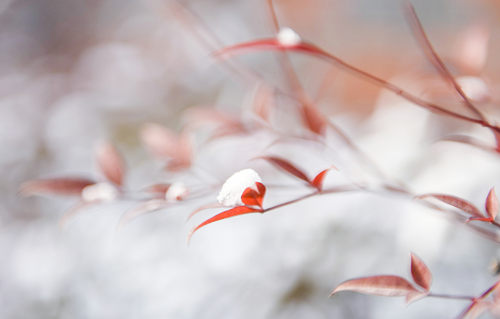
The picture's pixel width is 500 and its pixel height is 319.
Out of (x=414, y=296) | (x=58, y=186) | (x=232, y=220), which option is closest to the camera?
(x=414, y=296)

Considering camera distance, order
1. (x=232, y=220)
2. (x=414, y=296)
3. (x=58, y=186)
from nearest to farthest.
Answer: (x=414, y=296) → (x=58, y=186) → (x=232, y=220)

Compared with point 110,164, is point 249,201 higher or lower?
lower

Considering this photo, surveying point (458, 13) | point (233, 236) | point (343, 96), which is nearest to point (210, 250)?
point (233, 236)

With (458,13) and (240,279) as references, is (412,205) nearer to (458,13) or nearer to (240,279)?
(240,279)

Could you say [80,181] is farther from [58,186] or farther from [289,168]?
[289,168]

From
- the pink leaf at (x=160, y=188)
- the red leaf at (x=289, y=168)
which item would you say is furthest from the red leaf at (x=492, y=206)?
the pink leaf at (x=160, y=188)

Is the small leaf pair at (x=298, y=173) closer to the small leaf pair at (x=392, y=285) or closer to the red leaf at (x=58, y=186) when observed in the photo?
the small leaf pair at (x=392, y=285)

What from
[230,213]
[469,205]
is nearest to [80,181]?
[230,213]
